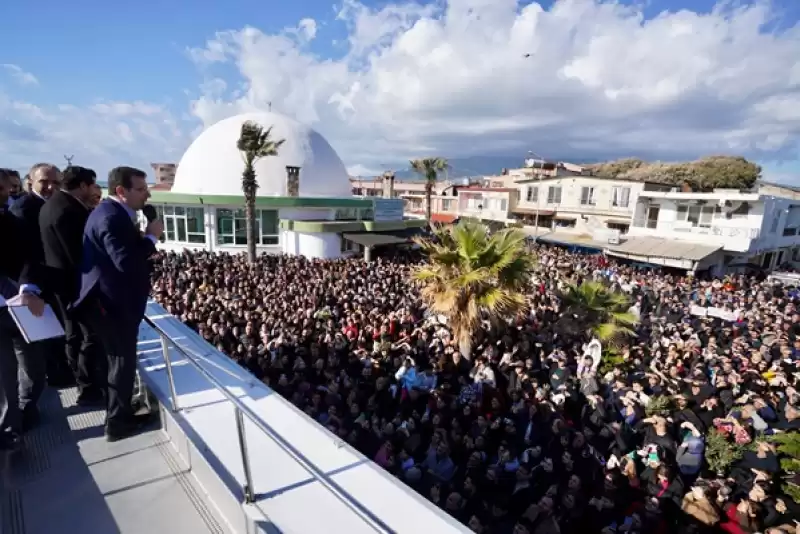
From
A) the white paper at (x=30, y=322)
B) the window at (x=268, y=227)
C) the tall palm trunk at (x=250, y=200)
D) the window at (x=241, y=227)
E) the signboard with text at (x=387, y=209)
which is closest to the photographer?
the white paper at (x=30, y=322)

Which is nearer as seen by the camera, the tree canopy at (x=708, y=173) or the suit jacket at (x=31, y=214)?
the suit jacket at (x=31, y=214)

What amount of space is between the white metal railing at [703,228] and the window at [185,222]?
95.7 feet

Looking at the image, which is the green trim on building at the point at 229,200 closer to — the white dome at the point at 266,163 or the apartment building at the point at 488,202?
the white dome at the point at 266,163

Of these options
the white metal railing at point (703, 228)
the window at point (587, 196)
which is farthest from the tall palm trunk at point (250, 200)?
the window at point (587, 196)

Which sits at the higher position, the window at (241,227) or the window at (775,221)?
the window at (775,221)

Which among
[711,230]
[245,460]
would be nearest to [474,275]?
[245,460]

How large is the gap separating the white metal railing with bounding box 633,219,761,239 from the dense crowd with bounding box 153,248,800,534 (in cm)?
1084

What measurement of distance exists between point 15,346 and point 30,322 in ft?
1.55

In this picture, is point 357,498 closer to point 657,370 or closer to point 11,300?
point 11,300

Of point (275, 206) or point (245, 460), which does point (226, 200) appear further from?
point (245, 460)

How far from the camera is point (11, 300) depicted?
2.61 metres

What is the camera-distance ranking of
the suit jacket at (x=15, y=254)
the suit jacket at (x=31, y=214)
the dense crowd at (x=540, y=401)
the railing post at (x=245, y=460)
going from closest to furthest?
1. the railing post at (x=245, y=460)
2. the suit jacket at (x=15, y=254)
3. the suit jacket at (x=31, y=214)
4. the dense crowd at (x=540, y=401)

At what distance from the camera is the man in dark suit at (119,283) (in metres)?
2.73

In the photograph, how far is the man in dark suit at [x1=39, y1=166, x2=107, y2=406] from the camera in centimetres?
318
